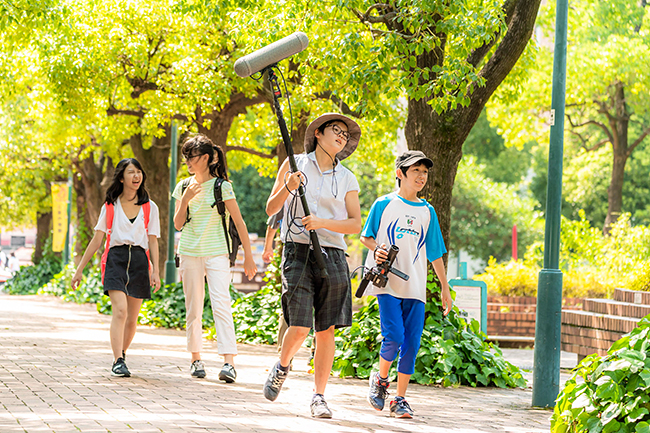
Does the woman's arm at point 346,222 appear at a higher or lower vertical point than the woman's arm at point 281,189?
lower

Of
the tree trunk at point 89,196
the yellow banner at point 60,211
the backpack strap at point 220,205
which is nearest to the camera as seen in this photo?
the backpack strap at point 220,205

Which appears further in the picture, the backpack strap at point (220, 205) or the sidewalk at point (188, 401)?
the backpack strap at point (220, 205)

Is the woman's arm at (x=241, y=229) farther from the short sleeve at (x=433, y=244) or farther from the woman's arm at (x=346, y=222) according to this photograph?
the short sleeve at (x=433, y=244)

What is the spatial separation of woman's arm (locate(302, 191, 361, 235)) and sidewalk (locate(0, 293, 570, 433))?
1.25m

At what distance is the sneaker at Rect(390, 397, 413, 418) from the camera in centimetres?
570

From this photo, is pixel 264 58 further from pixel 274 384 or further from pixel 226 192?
pixel 274 384

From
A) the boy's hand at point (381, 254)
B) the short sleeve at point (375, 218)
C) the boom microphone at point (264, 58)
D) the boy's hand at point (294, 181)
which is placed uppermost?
the boom microphone at point (264, 58)

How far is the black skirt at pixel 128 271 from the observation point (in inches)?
275

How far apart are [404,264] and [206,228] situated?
1850 millimetres

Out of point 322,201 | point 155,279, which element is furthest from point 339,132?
point 155,279

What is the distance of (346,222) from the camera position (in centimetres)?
539

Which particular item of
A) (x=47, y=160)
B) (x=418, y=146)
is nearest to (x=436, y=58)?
(x=418, y=146)

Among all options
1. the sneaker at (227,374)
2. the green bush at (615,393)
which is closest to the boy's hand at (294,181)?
the green bush at (615,393)

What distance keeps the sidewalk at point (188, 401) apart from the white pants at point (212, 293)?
1.31 feet
